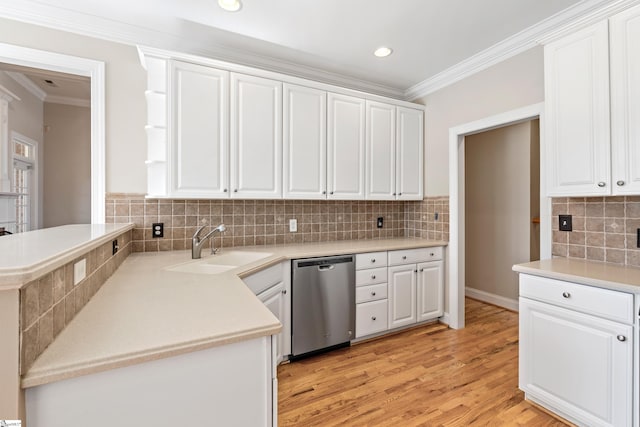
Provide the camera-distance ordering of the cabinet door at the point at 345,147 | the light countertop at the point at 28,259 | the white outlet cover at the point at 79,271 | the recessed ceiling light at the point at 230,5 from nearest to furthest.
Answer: the light countertop at the point at 28,259
the white outlet cover at the point at 79,271
the recessed ceiling light at the point at 230,5
the cabinet door at the point at 345,147

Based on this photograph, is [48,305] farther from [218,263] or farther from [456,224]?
[456,224]

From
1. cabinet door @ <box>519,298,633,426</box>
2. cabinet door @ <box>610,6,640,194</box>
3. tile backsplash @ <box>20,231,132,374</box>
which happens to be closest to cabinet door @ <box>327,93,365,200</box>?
cabinet door @ <box>519,298,633,426</box>

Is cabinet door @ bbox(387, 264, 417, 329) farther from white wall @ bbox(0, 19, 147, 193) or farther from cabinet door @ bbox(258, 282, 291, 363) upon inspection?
white wall @ bbox(0, 19, 147, 193)

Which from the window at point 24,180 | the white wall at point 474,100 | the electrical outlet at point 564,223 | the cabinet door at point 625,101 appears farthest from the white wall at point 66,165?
the cabinet door at point 625,101

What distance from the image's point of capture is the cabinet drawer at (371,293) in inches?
108

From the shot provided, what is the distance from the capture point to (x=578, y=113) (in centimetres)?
189

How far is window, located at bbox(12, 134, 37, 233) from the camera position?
4043 mm

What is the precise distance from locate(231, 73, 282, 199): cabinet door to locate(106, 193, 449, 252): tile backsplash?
0.35 metres

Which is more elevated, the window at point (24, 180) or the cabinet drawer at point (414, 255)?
the window at point (24, 180)

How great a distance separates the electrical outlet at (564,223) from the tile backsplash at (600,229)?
0.07ft

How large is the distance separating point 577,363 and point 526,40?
7.63ft

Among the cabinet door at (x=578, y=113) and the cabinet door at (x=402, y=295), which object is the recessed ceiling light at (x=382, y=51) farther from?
the cabinet door at (x=402, y=295)

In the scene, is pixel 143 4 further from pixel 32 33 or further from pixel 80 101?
pixel 80 101

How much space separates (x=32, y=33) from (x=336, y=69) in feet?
7.73
